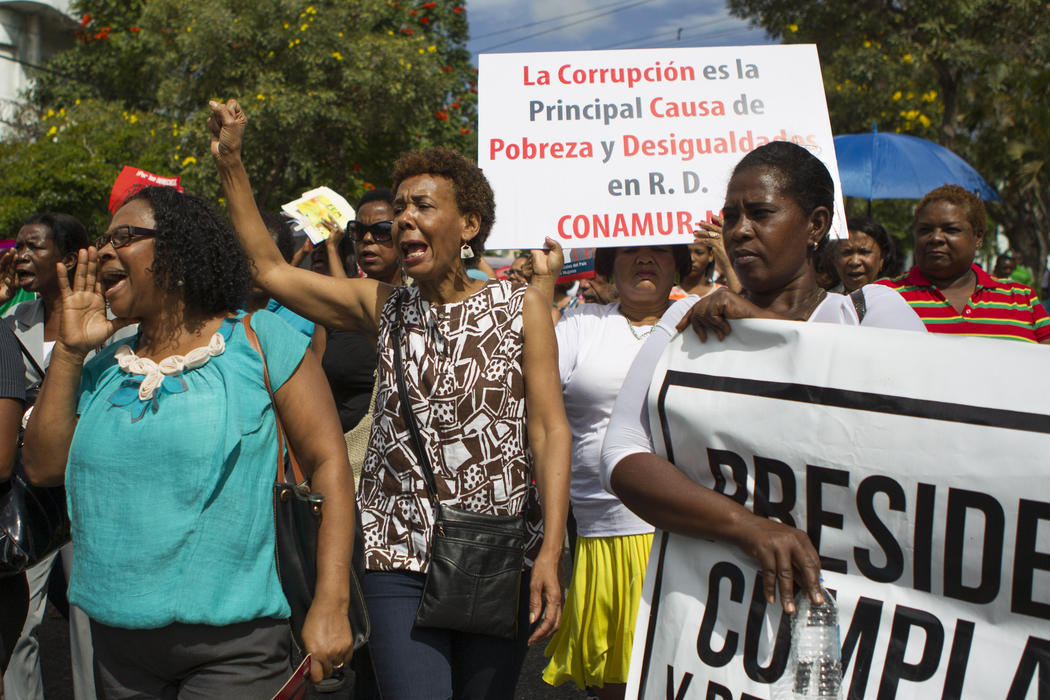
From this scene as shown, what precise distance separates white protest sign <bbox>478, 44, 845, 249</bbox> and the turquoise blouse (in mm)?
1343

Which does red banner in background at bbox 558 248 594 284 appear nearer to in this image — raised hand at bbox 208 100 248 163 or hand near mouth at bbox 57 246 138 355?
raised hand at bbox 208 100 248 163

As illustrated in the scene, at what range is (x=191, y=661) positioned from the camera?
87.3 inches

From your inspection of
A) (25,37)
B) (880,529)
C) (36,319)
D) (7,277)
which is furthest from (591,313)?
(25,37)

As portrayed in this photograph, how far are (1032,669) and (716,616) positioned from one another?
0.56 metres

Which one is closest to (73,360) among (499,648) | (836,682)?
(499,648)

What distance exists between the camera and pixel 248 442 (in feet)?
7.50

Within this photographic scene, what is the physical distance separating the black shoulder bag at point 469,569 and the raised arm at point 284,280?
0.43 meters

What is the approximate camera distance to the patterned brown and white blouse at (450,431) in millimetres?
2672

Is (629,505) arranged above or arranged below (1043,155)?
below

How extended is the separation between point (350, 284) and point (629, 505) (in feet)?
4.36

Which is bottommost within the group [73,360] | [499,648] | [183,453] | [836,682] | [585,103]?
[499,648]

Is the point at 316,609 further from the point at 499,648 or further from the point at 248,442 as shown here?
the point at 499,648

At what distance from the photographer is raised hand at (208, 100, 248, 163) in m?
2.75

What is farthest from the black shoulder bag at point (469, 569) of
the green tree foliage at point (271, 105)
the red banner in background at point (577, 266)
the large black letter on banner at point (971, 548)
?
the green tree foliage at point (271, 105)
